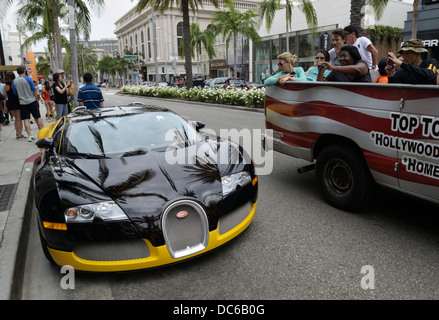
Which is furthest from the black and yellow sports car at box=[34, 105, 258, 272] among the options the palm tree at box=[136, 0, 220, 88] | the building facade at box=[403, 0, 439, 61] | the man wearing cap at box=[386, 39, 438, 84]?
the building facade at box=[403, 0, 439, 61]

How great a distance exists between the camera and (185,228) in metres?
2.91

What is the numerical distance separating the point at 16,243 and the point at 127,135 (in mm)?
1573

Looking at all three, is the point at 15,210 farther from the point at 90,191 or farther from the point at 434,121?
the point at 434,121

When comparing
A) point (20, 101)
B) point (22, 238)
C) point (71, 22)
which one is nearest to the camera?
point (22, 238)

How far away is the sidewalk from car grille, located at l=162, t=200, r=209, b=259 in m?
1.28

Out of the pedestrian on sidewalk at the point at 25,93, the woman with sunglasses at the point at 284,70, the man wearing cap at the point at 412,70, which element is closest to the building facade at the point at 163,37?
the pedestrian on sidewalk at the point at 25,93

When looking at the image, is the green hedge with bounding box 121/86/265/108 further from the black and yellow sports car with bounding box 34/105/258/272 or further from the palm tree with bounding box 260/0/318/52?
the black and yellow sports car with bounding box 34/105/258/272

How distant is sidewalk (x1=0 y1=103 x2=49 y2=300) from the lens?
2.92m

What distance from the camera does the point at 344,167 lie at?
412 cm

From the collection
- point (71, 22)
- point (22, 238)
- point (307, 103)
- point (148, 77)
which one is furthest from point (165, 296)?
point (148, 77)

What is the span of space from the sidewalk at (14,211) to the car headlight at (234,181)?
6.29 ft

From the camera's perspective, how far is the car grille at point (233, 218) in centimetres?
312

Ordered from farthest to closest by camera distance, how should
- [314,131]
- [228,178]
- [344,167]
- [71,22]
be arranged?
[71,22]
[314,131]
[344,167]
[228,178]

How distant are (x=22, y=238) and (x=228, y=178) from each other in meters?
2.27
